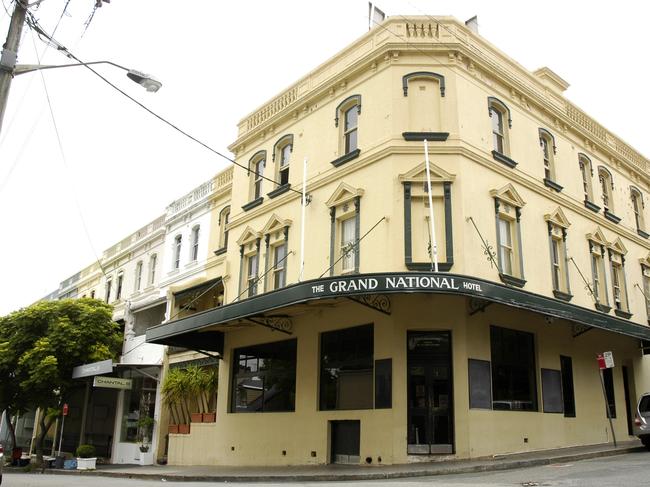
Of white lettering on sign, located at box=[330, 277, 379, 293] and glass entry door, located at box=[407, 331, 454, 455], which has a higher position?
white lettering on sign, located at box=[330, 277, 379, 293]

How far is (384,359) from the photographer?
16.5 meters

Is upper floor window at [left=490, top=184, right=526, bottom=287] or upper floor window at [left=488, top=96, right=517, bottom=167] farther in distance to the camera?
upper floor window at [left=488, top=96, right=517, bottom=167]

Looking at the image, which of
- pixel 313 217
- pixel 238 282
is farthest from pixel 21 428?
pixel 313 217

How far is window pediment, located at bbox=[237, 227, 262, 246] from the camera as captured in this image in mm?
22506

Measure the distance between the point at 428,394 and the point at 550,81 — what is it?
12943 millimetres

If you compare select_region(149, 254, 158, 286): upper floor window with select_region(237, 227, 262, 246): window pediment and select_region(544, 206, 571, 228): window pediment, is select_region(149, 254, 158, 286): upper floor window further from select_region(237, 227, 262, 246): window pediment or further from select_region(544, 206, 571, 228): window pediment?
select_region(544, 206, 571, 228): window pediment

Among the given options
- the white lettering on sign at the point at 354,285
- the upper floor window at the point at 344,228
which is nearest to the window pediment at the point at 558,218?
the upper floor window at the point at 344,228

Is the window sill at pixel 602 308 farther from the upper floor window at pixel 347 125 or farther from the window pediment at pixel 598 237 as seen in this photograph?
the upper floor window at pixel 347 125

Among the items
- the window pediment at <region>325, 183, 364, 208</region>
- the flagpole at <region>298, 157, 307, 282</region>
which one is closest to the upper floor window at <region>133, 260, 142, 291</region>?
the flagpole at <region>298, 157, 307, 282</region>

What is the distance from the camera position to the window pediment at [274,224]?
832 inches

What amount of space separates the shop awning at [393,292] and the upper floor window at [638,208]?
23.1 ft

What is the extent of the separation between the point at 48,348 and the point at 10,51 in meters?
21.0

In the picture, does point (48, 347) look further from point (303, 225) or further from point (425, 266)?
point (425, 266)

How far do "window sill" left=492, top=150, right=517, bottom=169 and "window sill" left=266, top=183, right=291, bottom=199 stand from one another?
6.61 m
